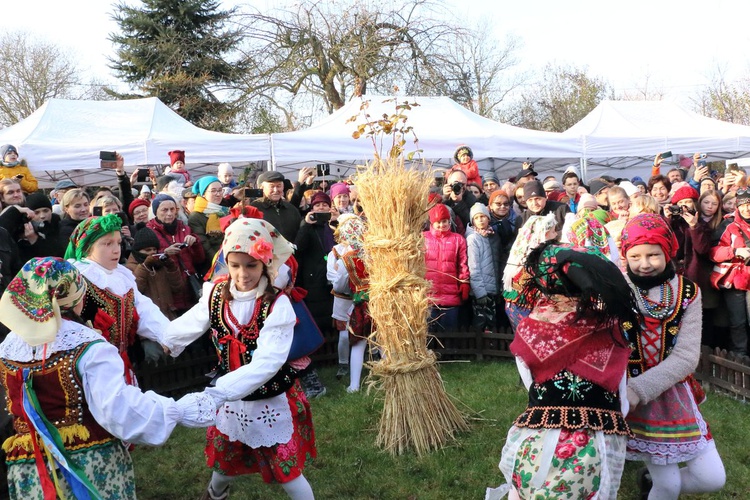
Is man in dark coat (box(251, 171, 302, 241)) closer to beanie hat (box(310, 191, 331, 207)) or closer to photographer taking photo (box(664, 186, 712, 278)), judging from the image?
beanie hat (box(310, 191, 331, 207))

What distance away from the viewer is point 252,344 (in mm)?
3174

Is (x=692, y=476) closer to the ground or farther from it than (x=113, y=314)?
closer to the ground

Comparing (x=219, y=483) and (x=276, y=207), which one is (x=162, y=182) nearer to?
(x=276, y=207)

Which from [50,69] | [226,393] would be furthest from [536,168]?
[50,69]

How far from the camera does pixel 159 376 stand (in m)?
5.80

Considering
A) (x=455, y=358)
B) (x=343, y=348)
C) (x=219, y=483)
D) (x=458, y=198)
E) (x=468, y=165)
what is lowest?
(x=455, y=358)

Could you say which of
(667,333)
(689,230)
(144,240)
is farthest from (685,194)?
(144,240)

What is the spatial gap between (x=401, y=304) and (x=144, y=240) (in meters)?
2.39

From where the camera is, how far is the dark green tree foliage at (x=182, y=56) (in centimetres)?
2175

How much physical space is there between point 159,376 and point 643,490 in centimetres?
403

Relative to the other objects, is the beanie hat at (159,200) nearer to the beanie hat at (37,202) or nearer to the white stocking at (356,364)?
the beanie hat at (37,202)

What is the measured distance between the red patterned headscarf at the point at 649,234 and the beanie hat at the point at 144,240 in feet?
12.7

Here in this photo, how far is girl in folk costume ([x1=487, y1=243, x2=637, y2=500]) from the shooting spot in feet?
7.87

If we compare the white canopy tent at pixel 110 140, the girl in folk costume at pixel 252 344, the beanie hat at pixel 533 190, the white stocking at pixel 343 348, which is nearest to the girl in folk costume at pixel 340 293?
the white stocking at pixel 343 348
